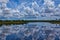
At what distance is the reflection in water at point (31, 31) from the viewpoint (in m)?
2.13

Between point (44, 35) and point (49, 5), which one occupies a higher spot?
point (49, 5)

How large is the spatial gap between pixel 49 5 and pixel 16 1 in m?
0.45

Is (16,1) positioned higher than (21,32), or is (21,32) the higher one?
(16,1)

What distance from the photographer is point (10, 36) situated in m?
2.13

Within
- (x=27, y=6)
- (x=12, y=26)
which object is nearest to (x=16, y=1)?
(x=27, y=6)

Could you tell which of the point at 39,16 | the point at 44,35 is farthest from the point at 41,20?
Answer: the point at 44,35

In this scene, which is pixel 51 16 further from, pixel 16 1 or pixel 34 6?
pixel 16 1

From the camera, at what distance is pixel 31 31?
84.2 inches

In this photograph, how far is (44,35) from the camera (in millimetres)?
2148

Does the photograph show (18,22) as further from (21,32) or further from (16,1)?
(16,1)

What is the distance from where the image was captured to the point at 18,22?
7.00 feet

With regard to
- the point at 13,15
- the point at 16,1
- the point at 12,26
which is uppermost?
the point at 16,1

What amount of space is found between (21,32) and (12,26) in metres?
0.15

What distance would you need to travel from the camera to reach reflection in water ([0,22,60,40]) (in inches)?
83.8
